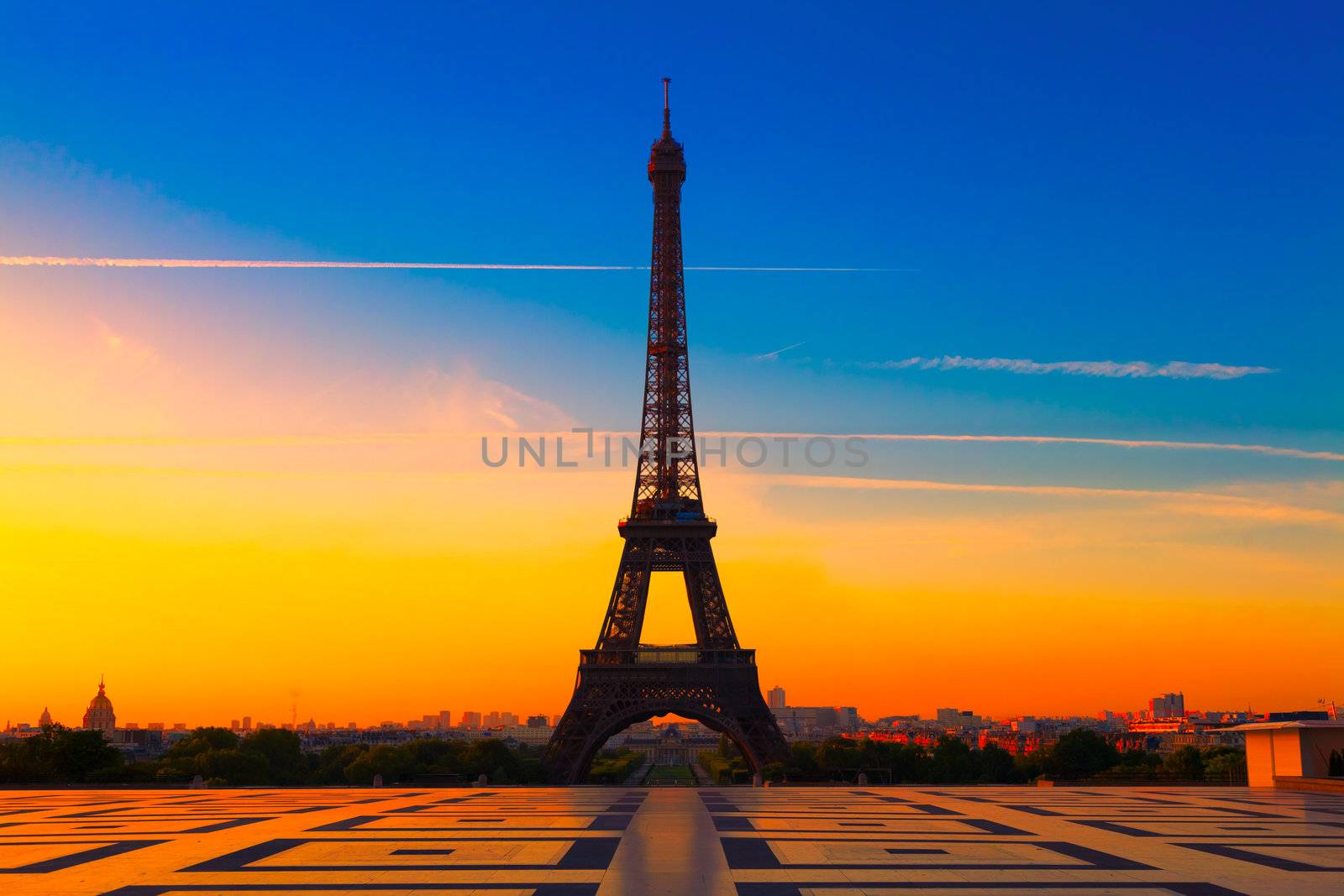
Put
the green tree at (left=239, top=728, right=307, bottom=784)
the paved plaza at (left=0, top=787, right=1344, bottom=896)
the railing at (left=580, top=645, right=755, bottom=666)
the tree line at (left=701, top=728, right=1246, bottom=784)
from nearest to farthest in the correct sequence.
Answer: the paved plaza at (left=0, top=787, right=1344, bottom=896)
the railing at (left=580, top=645, right=755, bottom=666)
the tree line at (left=701, top=728, right=1246, bottom=784)
the green tree at (left=239, top=728, right=307, bottom=784)

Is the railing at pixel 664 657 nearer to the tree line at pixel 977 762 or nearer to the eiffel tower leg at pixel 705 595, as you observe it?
the eiffel tower leg at pixel 705 595

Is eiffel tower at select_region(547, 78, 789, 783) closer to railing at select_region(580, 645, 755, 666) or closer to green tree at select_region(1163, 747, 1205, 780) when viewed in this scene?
railing at select_region(580, 645, 755, 666)

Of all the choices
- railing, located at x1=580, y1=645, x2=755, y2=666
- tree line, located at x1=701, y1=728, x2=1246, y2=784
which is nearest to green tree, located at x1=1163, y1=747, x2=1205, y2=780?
tree line, located at x1=701, y1=728, x2=1246, y2=784

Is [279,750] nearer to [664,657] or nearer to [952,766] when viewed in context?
[664,657]

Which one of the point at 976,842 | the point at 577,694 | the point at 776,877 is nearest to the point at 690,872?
the point at 776,877

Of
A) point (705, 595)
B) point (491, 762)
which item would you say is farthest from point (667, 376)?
point (491, 762)

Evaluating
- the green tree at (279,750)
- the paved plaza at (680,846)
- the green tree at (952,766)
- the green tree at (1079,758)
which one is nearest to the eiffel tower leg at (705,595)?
the green tree at (952,766)
